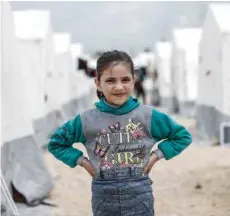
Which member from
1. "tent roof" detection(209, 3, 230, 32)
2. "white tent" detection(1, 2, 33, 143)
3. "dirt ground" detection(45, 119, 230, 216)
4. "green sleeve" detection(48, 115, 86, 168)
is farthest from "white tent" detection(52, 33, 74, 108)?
"green sleeve" detection(48, 115, 86, 168)

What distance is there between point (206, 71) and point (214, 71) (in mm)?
1129

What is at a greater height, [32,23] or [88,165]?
[32,23]

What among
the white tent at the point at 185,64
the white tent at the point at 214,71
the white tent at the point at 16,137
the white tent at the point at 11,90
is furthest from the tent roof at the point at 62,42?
the white tent at the point at 16,137

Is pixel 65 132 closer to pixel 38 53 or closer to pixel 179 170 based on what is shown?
pixel 179 170

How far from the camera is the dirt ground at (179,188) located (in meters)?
4.65

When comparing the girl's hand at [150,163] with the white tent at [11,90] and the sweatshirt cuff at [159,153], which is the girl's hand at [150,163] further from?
the white tent at [11,90]

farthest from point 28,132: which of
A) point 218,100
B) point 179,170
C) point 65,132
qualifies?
point 218,100

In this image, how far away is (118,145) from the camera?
2.08 meters

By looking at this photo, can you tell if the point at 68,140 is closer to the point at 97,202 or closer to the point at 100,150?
the point at 100,150

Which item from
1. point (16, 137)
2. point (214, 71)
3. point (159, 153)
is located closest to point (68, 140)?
point (159, 153)

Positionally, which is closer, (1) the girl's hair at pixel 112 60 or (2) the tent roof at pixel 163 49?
(1) the girl's hair at pixel 112 60

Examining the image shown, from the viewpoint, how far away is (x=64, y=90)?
1464 cm

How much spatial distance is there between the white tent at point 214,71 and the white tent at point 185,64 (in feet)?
10.3

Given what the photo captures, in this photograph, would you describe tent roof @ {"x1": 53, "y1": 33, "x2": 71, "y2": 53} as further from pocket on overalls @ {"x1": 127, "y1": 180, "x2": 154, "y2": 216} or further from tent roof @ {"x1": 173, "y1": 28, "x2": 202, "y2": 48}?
pocket on overalls @ {"x1": 127, "y1": 180, "x2": 154, "y2": 216}
